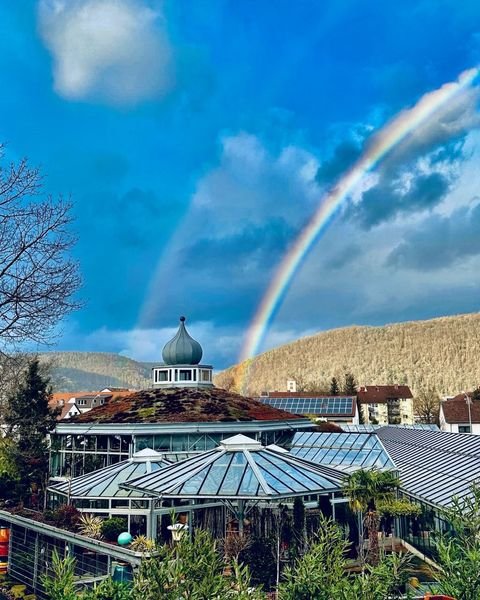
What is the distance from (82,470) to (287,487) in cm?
1660

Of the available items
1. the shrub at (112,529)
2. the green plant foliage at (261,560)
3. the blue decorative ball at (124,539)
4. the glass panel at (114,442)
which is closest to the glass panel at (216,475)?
the green plant foliage at (261,560)

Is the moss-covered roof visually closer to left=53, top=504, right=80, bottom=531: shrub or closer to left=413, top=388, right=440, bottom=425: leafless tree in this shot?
left=53, top=504, right=80, bottom=531: shrub

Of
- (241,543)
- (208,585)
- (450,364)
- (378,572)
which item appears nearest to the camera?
(208,585)

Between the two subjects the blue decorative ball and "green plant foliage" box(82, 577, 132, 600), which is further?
the blue decorative ball

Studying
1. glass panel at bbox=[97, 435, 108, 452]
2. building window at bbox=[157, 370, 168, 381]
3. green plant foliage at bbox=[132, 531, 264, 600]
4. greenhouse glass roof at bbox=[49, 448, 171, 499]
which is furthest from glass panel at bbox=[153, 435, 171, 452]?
green plant foliage at bbox=[132, 531, 264, 600]

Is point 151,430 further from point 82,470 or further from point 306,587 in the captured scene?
point 306,587

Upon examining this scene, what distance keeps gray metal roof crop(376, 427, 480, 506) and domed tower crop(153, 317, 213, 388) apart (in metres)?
13.7

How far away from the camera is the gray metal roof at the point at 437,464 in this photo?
20.6 meters

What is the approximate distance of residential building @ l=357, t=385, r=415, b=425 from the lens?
9669 cm

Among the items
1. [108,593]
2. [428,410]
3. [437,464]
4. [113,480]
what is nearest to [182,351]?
[113,480]

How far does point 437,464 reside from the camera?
2522 centimetres

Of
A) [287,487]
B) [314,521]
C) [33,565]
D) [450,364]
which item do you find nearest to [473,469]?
[314,521]

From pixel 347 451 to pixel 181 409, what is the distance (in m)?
10.3

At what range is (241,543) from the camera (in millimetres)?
18016
